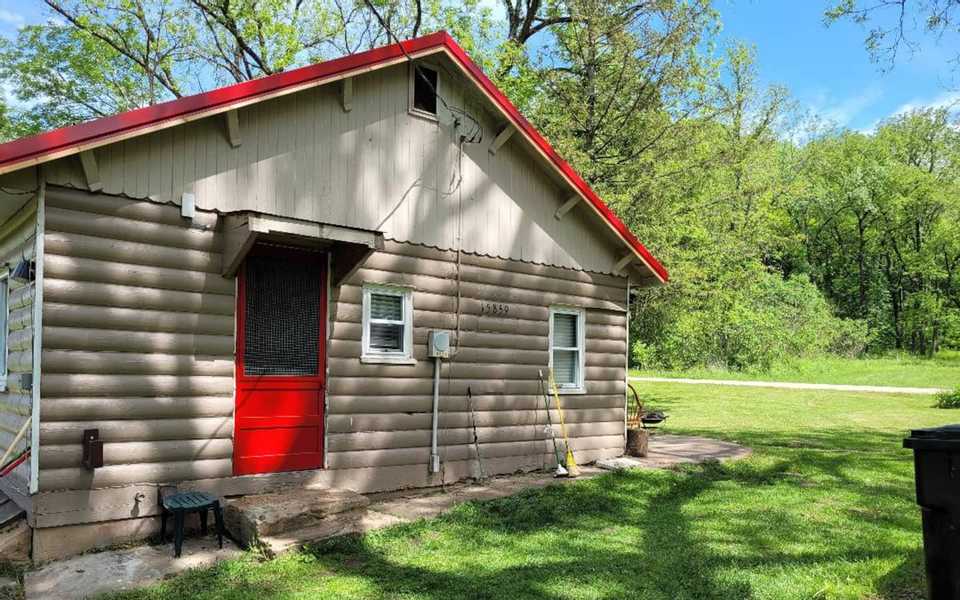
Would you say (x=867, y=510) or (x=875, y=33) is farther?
(x=875, y=33)

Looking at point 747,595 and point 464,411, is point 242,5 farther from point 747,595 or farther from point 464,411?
point 747,595

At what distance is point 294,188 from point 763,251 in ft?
93.7

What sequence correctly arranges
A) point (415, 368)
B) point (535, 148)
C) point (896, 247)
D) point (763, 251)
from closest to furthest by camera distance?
point (415, 368)
point (535, 148)
point (763, 251)
point (896, 247)

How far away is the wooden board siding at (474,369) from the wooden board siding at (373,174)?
1.17 feet

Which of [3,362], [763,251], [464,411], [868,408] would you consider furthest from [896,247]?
[3,362]

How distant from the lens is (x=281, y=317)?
25.1 feet

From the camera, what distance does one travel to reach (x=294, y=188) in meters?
7.64

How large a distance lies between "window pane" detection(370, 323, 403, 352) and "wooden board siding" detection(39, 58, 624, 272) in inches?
44.8

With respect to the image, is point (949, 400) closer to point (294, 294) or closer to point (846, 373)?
point (846, 373)

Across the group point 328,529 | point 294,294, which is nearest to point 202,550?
point 328,529

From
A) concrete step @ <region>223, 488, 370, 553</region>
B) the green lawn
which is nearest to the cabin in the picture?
concrete step @ <region>223, 488, 370, 553</region>

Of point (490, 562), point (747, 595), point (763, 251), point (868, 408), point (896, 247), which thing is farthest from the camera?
point (896, 247)

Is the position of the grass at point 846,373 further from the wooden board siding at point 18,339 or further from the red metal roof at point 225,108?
the wooden board siding at point 18,339

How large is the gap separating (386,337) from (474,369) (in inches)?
56.4
